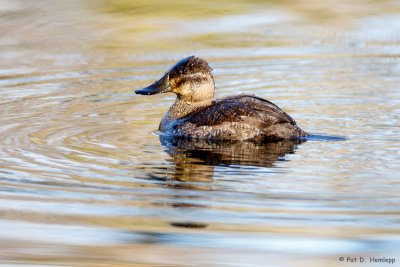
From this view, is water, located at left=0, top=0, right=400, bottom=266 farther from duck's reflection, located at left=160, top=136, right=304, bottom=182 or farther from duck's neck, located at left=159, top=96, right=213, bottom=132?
duck's neck, located at left=159, top=96, right=213, bottom=132

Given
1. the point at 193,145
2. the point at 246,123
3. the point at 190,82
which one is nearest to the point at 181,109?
the point at 190,82

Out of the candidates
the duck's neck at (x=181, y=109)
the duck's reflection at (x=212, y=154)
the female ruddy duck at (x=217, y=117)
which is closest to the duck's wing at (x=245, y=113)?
the female ruddy duck at (x=217, y=117)

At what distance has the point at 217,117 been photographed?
8.70 meters

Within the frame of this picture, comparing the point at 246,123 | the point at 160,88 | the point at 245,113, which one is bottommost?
the point at 246,123

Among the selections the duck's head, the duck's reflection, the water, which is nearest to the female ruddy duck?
the duck's head

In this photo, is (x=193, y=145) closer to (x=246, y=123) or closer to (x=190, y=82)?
(x=246, y=123)

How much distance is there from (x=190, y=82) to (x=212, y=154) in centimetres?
161

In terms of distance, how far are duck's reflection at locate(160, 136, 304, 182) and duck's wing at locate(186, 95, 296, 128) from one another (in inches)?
9.1

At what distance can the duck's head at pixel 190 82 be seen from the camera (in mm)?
9336

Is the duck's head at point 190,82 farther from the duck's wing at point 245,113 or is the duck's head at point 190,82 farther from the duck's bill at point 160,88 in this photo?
the duck's wing at point 245,113

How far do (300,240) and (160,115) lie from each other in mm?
5096

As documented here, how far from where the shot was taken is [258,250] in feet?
16.8

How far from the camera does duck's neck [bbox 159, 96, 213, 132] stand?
9.24 meters

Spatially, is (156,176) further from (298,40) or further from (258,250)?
(298,40)
